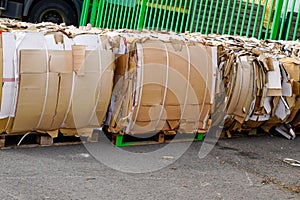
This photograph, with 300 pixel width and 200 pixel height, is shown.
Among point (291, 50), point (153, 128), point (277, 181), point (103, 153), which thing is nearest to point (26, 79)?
point (103, 153)

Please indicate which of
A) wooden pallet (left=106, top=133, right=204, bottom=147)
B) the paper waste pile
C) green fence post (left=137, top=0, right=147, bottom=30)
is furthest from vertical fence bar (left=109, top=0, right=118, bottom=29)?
wooden pallet (left=106, top=133, right=204, bottom=147)

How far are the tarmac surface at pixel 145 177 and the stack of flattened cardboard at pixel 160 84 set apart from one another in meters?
0.34

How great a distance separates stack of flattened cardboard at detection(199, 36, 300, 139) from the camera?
5961 mm

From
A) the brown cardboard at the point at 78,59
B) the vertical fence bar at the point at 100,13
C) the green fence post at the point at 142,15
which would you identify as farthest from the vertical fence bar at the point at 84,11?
the brown cardboard at the point at 78,59

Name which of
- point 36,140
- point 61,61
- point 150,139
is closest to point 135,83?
point 61,61

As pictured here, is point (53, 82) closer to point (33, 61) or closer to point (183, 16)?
point (33, 61)

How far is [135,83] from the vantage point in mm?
5105

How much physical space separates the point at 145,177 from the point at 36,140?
1354mm

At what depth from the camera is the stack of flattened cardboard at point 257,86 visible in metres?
5.96

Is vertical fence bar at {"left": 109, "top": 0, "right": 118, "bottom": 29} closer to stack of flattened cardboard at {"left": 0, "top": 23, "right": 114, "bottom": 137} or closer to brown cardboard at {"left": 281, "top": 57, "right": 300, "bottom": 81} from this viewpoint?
brown cardboard at {"left": 281, "top": 57, "right": 300, "bottom": 81}

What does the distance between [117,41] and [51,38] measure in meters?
0.72

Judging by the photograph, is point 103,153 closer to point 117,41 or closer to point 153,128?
point 153,128

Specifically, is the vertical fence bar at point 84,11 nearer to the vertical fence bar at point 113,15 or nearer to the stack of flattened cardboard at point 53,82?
the vertical fence bar at point 113,15

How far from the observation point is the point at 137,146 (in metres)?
5.52
